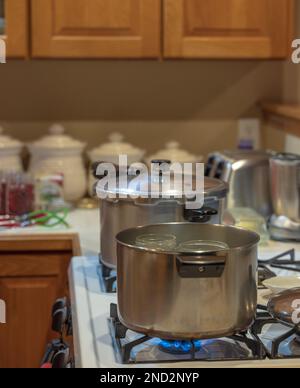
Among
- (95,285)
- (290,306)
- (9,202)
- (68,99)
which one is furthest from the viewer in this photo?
(68,99)

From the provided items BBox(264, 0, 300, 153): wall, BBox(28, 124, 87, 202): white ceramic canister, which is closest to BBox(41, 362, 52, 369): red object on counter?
BBox(28, 124, 87, 202): white ceramic canister

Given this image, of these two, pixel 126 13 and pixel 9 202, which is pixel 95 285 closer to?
pixel 9 202

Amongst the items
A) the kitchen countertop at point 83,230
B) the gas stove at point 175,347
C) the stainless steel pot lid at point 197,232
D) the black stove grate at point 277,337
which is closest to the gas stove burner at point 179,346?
the gas stove at point 175,347

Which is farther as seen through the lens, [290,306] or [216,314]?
[290,306]

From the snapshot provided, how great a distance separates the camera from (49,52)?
2551 millimetres

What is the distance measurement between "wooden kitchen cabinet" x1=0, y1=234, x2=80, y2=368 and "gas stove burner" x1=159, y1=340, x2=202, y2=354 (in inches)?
39.1

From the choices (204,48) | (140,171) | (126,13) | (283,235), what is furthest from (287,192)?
(126,13)

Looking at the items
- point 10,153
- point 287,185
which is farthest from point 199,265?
point 10,153

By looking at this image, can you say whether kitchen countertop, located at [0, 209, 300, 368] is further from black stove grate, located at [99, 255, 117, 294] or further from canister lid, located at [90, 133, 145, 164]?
canister lid, located at [90, 133, 145, 164]

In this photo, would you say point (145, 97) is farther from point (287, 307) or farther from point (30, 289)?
point (287, 307)

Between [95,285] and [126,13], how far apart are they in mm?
1222

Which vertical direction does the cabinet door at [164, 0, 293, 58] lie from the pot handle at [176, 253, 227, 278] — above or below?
above

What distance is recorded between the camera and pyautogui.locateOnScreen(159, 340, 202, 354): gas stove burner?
4.04 feet

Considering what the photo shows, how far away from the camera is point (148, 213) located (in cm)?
165
